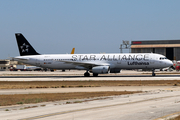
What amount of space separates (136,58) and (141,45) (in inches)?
4322

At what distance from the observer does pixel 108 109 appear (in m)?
17.1

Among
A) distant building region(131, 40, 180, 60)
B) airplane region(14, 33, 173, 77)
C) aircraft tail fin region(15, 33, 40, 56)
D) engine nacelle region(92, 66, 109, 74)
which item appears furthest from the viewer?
distant building region(131, 40, 180, 60)

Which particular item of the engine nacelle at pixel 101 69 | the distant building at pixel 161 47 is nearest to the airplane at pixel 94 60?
the engine nacelle at pixel 101 69

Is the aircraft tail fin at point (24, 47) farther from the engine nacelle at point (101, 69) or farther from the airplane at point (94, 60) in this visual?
the engine nacelle at point (101, 69)

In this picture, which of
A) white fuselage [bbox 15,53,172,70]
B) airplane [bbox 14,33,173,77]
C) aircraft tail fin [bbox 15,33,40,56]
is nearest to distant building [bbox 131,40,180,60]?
white fuselage [bbox 15,53,172,70]

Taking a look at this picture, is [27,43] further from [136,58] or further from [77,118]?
[77,118]

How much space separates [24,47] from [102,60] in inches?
722

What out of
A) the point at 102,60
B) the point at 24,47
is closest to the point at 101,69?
the point at 102,60

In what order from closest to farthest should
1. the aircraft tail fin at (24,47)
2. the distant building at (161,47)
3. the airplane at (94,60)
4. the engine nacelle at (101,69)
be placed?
the engine nacelle at (101,69) < the airplane at (94,60) < the aircraft tail fin at (24,47) < the distant building at (161,47)

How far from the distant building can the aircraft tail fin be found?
99.3 metres

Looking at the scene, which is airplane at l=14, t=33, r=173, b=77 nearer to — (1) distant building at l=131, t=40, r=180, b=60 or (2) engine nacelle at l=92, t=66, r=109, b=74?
(2) engine nacelle at l=92, t=66, r=109, b=74

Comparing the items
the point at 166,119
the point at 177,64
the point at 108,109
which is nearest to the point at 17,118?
the point at 108,109

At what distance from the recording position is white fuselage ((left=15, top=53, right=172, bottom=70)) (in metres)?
58.4

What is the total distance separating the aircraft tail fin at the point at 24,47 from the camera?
66.2 metres
